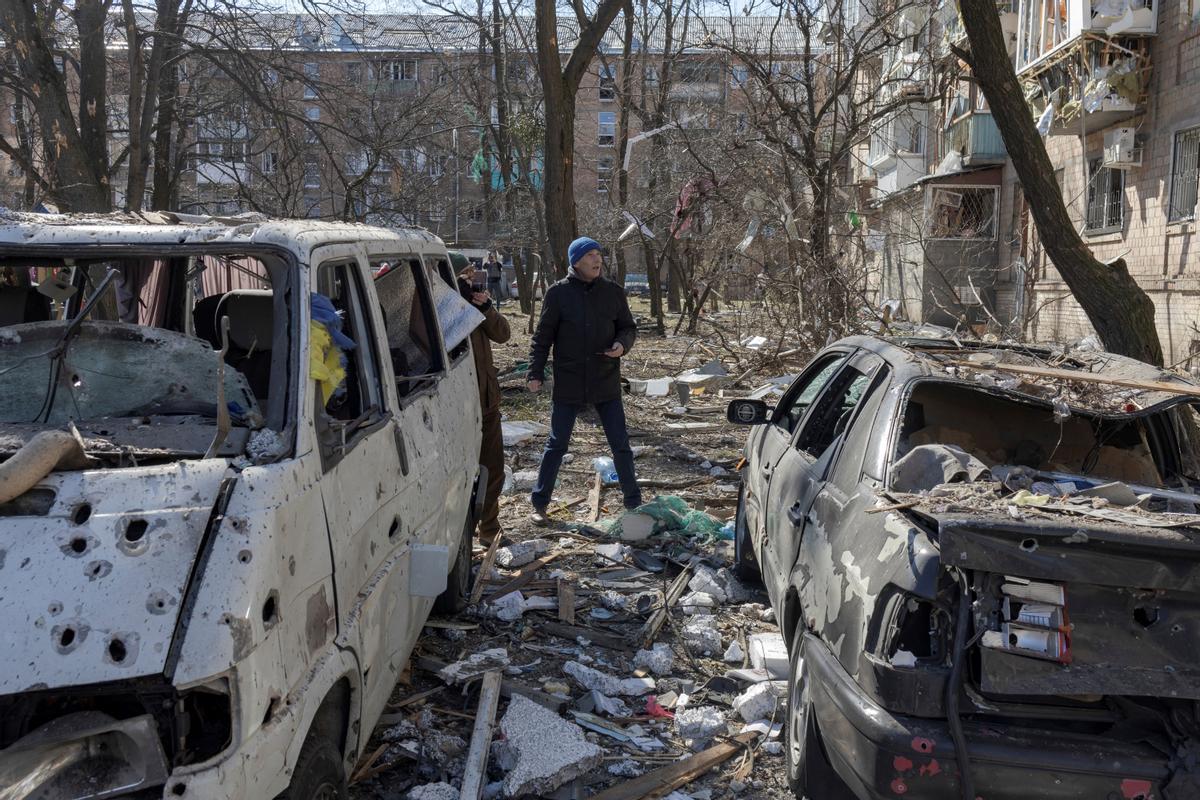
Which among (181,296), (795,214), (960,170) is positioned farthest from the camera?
(960,170)

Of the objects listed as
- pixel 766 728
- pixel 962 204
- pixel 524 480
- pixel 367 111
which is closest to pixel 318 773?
pixel 766 728

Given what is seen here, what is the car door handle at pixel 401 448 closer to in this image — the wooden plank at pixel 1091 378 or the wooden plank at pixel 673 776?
the wooden plank at pixel 673 776

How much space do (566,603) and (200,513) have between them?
3453 mm

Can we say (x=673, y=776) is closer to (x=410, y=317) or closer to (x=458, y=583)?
(x=458, y=583)

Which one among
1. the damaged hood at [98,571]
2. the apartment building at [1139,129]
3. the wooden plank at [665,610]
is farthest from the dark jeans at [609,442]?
the apartment building at [1139,129]

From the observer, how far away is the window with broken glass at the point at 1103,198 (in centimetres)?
1947

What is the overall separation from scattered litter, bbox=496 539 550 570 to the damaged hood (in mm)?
4103

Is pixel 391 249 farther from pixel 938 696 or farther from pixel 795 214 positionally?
pixel 795 214

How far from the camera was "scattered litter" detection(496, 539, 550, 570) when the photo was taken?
656cm

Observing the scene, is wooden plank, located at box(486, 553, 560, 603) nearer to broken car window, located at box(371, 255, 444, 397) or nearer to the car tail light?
broken car window, located at box(371, 255, 444, 397)

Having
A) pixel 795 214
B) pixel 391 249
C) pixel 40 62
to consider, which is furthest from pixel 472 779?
pixel 795 214

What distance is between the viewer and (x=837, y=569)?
11.0 ft

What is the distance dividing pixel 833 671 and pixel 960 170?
26.0 m

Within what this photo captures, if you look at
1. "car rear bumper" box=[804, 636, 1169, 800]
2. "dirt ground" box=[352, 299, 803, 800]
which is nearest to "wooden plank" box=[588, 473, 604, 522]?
"dirt ground" box=[352, 299, 803, 800]
